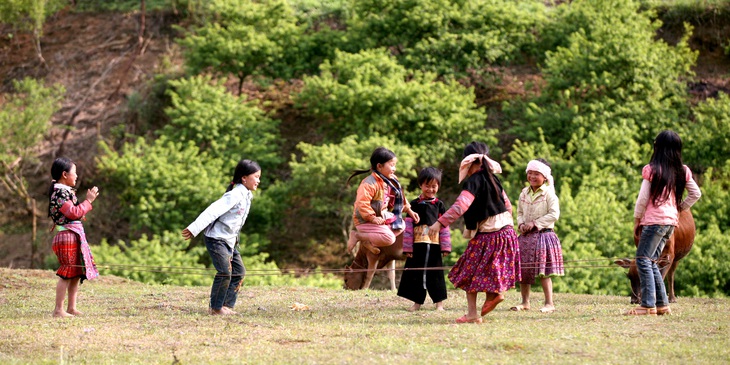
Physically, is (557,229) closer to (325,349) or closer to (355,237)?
(355,237)

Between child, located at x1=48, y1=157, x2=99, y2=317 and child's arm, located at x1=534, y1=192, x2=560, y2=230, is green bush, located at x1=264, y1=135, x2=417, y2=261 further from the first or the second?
child, located at x1=48, y1=157, x2=99, y2=317

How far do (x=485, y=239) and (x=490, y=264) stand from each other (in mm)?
245

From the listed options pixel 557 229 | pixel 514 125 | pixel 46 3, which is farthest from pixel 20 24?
pixel 557 229

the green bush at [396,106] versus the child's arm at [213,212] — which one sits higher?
the green bush at [396,106]

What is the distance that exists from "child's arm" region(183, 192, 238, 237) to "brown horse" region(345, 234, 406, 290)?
75.8 inches

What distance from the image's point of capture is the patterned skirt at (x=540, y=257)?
954 cm

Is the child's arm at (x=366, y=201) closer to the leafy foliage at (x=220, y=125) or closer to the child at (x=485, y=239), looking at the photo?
the child at (x=485, y=239)

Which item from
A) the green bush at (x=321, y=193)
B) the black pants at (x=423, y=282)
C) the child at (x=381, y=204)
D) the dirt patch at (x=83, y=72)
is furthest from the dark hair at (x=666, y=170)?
the dirt patch at (x=83, y=72)

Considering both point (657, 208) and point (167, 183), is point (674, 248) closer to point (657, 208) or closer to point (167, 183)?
point (657, 208)

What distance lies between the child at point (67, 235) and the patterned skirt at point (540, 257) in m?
4.53

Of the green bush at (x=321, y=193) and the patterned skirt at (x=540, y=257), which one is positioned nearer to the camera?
Answer: the patterned skirt at (x=540, y=257)

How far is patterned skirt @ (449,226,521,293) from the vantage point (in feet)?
27.4

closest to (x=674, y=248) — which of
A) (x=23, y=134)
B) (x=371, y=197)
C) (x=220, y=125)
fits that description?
(x=371, y=197)

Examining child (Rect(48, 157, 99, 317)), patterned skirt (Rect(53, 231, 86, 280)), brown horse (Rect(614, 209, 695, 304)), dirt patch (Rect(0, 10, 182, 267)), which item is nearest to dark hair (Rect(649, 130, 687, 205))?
brown horse (Rect(614, 209, 695, 304))
